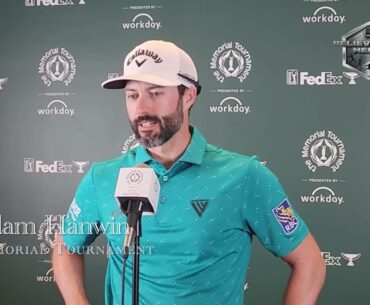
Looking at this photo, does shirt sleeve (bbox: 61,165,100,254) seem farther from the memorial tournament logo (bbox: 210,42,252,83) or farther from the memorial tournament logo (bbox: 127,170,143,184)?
the memorial tournament logo (bbox: 210,42,252,83)

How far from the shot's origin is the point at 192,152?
1233 mm

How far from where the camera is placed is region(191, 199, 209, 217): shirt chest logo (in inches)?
45.8

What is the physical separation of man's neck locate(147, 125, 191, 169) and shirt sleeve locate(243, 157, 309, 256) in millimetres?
192

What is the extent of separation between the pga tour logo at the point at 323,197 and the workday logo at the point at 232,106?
0.57 metres

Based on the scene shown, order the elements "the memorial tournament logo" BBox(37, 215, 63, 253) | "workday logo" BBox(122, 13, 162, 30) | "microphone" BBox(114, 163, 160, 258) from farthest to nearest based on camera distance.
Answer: "the memorial tournament logo" BBox(37, 215, 63, 253), "workday logo" BBox(122, 13, 162, 30), "microphone" BBox(114, 163, 160, 258)

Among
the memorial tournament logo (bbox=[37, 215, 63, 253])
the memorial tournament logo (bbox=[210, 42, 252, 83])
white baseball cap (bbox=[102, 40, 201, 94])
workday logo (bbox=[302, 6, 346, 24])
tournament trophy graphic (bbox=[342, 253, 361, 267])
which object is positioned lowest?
tournament trophy graphic (bbox=[342, 253, 361, 267])

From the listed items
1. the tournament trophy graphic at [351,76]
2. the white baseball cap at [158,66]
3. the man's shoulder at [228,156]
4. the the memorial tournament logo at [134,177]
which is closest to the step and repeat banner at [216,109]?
the tournament trophy graphic at [351,76]

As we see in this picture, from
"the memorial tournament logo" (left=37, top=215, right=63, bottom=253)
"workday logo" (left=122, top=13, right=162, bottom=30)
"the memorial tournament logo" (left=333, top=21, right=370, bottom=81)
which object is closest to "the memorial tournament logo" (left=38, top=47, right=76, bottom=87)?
"workday logo" (left=122, top=13, right=162, bottom=30)

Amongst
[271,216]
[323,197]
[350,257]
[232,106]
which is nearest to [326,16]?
[232,106]

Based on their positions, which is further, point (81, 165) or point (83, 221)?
point (81, 165)

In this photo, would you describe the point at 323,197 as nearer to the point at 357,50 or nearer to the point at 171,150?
the point at 357,50

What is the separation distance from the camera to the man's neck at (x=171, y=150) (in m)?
1.24

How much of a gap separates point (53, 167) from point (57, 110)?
340 mm

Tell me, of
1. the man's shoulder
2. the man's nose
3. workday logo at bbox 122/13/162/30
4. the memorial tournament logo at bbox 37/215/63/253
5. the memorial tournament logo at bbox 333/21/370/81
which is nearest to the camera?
the man's nose
